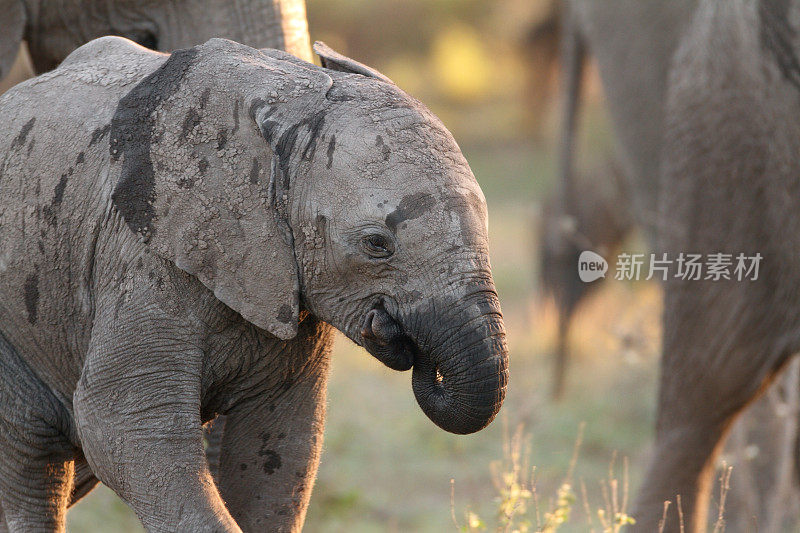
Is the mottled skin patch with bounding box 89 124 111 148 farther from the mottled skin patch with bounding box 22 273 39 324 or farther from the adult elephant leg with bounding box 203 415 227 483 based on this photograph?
the adult elephant leg with bounding box 203 415 227 483

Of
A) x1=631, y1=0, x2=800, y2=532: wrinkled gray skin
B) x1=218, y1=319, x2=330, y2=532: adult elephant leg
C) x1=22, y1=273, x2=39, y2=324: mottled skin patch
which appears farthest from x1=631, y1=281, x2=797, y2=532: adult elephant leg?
x1=22, y1=273, x2=39, y2=324: mottled skin patch

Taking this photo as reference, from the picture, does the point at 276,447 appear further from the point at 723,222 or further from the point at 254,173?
the point at 723,222

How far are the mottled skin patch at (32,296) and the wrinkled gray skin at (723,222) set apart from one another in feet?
7.39

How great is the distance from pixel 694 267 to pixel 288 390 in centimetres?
208

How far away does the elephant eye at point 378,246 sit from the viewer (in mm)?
1865

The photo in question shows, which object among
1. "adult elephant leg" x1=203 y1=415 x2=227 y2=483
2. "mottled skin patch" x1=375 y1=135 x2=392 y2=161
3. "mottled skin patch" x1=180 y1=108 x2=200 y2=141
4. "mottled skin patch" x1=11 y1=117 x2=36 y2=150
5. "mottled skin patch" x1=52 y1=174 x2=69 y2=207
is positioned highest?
"mottled skin patch" x1=375 y1=135 x2=392 y2=161

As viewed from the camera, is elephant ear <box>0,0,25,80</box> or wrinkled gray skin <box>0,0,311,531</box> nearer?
wrinkled gray skin <box>0,0,311,531</box>

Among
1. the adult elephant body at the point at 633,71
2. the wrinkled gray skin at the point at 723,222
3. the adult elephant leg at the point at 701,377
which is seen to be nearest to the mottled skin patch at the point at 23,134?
the wrinkled gray skin at the point at 723,222

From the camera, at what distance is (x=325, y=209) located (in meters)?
1.89

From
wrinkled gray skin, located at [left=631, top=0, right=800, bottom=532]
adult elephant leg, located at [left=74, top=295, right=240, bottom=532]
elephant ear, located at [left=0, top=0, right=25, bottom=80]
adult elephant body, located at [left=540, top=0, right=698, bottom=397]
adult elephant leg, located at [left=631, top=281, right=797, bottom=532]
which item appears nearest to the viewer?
adult elephant leg, located at [left=74, top=295, right=240, bottom=532]

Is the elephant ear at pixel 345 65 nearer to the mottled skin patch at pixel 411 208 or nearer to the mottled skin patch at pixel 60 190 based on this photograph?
the mottled skin patch at pixel 411 208

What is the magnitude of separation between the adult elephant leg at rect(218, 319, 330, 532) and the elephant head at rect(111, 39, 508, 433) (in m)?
0.21

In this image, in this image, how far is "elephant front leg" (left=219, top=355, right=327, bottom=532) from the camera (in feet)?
7.00

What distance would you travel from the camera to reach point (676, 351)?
157 inches
